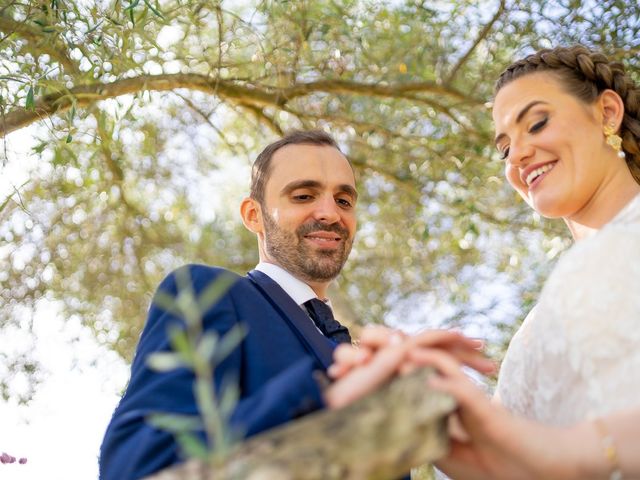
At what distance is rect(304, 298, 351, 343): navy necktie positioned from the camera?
9.17 feet

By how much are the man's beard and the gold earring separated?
1076 mm

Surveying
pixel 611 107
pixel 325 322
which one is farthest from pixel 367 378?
pixel 611 107

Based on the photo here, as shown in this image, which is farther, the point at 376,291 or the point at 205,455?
the point at 376,291

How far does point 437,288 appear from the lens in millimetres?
7551

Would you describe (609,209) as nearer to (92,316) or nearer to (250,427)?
(250,427)

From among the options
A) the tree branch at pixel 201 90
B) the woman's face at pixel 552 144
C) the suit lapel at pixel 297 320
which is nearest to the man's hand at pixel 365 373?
the suit lapel at pixel 297 320

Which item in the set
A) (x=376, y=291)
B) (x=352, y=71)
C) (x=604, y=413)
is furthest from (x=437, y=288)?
(x=604, y=413)

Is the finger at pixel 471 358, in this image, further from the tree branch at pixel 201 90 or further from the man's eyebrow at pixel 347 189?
the tree branch at pixel 201 90

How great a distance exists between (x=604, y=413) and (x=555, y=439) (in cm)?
29

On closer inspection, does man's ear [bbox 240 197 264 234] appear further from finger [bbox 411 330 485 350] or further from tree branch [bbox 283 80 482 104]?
finger [bbox 411 330 485 350]

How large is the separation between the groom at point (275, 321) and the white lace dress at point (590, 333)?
1.98 ft

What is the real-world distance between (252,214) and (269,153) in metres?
0.28

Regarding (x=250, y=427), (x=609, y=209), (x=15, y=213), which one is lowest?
(x=250, y=427)

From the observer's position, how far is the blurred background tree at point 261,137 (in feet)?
13.7
